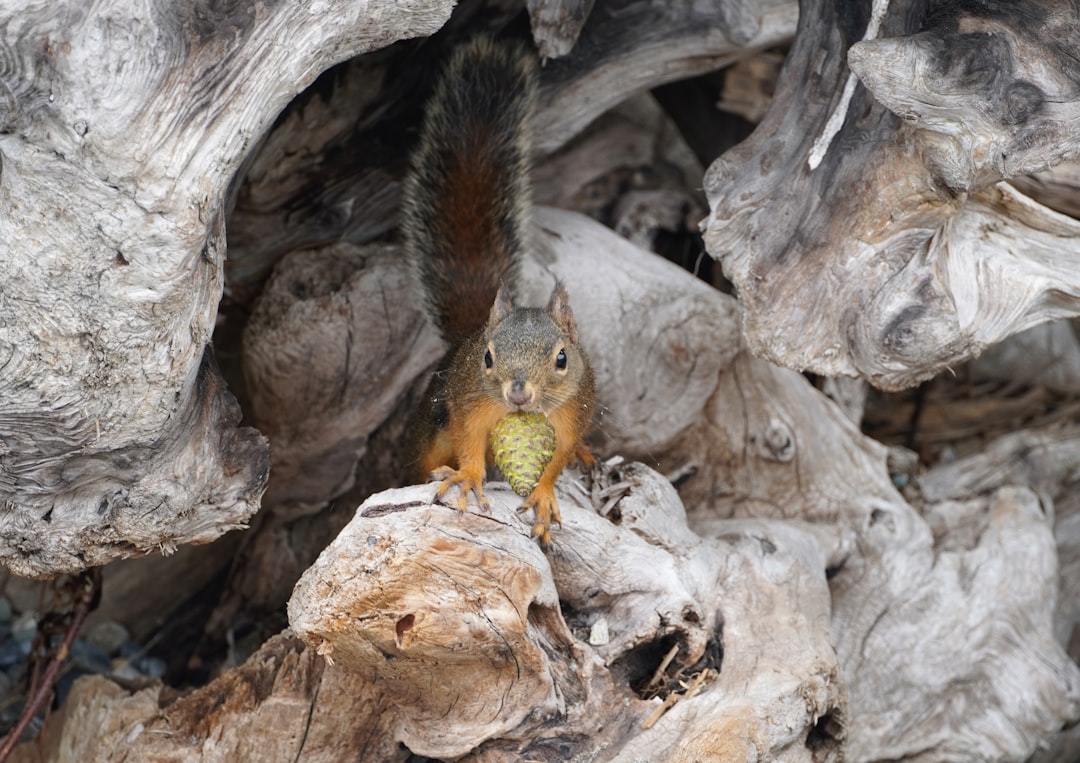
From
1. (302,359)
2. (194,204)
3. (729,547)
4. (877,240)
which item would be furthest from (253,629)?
(877,240)

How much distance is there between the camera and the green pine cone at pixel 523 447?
64.9 inches

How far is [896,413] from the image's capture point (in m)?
2.88

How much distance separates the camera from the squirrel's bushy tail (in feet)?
6.18

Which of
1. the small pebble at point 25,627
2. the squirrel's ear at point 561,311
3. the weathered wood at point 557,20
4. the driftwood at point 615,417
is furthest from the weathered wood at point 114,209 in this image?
the small pebble at point 25,627

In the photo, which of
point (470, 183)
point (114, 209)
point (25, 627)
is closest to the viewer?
point (114, 209)

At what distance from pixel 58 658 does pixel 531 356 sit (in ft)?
2.89

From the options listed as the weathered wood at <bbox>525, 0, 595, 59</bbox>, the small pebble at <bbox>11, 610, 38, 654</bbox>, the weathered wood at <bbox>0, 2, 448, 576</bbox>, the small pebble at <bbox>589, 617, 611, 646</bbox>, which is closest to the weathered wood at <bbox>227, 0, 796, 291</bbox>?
the weathered wood at <bbox>525, 0, 595, 59</bbox>

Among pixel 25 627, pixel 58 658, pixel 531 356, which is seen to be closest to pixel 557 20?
pixel 531 356

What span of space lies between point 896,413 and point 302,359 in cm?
158

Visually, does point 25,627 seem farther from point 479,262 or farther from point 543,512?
point 543,512

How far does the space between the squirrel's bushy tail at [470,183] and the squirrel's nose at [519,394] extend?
0.37m

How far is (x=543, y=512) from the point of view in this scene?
5.11 feet

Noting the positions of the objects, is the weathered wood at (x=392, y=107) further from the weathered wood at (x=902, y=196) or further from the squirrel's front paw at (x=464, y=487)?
the squirrel's front paw at (x=464, y=487)

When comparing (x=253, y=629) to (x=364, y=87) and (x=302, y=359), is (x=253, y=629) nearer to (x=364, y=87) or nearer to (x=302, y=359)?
(x=302, y=359)
